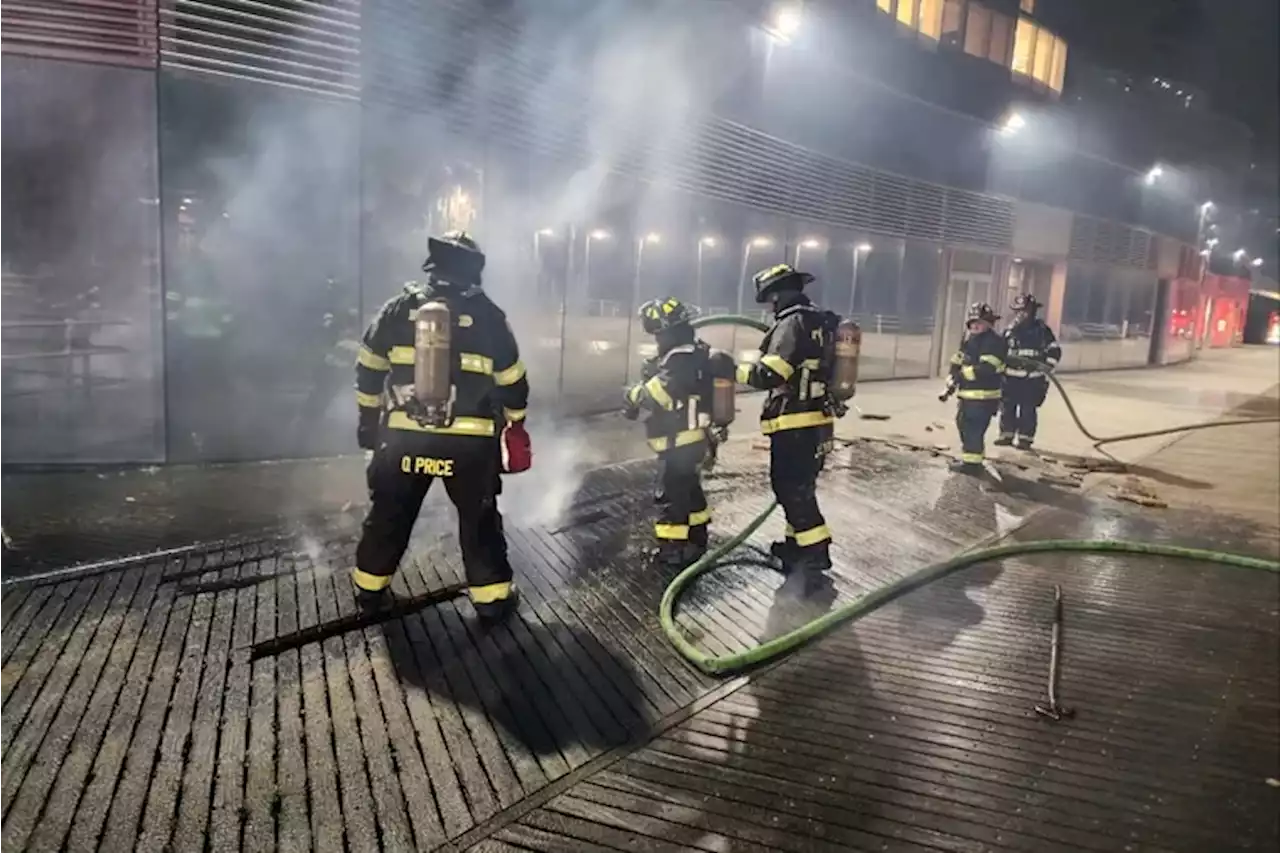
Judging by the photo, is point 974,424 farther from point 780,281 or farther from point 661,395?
point 661,395

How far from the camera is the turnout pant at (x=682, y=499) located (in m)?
4.88

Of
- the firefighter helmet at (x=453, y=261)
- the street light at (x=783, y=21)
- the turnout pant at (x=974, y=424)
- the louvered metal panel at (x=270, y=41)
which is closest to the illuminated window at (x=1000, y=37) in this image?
the street light at (x=783, y=21)

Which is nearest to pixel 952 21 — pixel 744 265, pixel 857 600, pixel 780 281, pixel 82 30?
pixel 744 265

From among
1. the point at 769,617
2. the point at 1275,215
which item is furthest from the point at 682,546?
the point at 1275,215

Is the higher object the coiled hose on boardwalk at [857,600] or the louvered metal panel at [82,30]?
the louvered metal panel at [82,30]

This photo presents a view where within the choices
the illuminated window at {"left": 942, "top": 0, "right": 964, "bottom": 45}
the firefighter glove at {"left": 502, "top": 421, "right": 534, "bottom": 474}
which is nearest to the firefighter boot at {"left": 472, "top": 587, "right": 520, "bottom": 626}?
the firefighter glove at {"left": 502, "top": 421, "right": 534, "bottom": 474}

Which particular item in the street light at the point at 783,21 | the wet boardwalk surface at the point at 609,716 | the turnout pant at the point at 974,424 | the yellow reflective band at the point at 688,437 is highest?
the street light at the point at 783,21

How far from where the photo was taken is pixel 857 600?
440cm

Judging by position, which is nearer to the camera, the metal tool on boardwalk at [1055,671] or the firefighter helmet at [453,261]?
the metal tool on boardwalk at [1055,671]

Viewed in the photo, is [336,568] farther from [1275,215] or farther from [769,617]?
[1275,215]

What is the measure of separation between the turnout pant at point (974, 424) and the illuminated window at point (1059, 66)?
1707 centimetres

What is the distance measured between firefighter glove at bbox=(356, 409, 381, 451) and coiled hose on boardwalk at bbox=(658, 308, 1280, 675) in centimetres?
157

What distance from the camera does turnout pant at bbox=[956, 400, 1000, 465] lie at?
26.9 feet

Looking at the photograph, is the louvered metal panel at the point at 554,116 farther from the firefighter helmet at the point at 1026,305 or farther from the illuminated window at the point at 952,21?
the illuminated window at the point at 952,21
